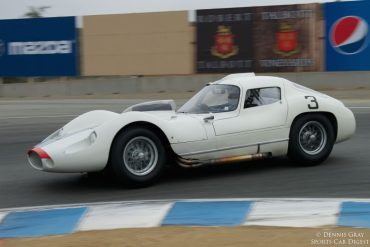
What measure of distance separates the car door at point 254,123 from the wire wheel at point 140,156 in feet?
2.60

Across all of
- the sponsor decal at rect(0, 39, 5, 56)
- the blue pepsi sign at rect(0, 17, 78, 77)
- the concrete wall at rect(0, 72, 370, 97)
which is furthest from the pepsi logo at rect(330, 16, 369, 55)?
the sponsor decal at rect(0, 39, 5, 56)

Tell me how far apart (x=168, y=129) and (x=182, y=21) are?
1729 centimetres

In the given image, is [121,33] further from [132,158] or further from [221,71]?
[132,158]

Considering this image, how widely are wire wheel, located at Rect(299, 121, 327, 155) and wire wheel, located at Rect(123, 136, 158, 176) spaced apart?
1.97m

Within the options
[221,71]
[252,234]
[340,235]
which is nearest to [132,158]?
[252,234]

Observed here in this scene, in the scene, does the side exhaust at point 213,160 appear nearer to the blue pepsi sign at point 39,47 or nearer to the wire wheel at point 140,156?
the wire wheel at point 140,156

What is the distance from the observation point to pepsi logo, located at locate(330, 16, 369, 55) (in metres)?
21.0

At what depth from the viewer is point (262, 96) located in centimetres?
752

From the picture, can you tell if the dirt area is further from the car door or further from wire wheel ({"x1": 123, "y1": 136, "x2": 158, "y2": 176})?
the car door

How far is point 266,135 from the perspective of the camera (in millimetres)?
7309

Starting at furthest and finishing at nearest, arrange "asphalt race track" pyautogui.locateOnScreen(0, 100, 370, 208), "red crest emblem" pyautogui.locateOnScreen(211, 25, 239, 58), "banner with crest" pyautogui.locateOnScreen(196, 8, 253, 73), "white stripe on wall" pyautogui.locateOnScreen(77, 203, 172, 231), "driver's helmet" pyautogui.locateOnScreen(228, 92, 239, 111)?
"red crest emblem" pyautogui.locateOnScreen(211, 25, 239, 58), "banner with crest" pyautogui.locateOnScreen(196, 8, 253, 73), "driver's helmet" pyautogui.locateOnScreen(228, 92, 239, 111), "asphalt race track" pyautogui.locateOnScreen(0, 100, 370, 208), "white stripe on wall" pyautogui.locateOnScreen(77, 203, 172, 231)

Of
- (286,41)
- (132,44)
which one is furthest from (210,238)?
(132,44)

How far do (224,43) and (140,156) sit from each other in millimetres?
16439

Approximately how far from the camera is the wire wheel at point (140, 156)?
6.75m
